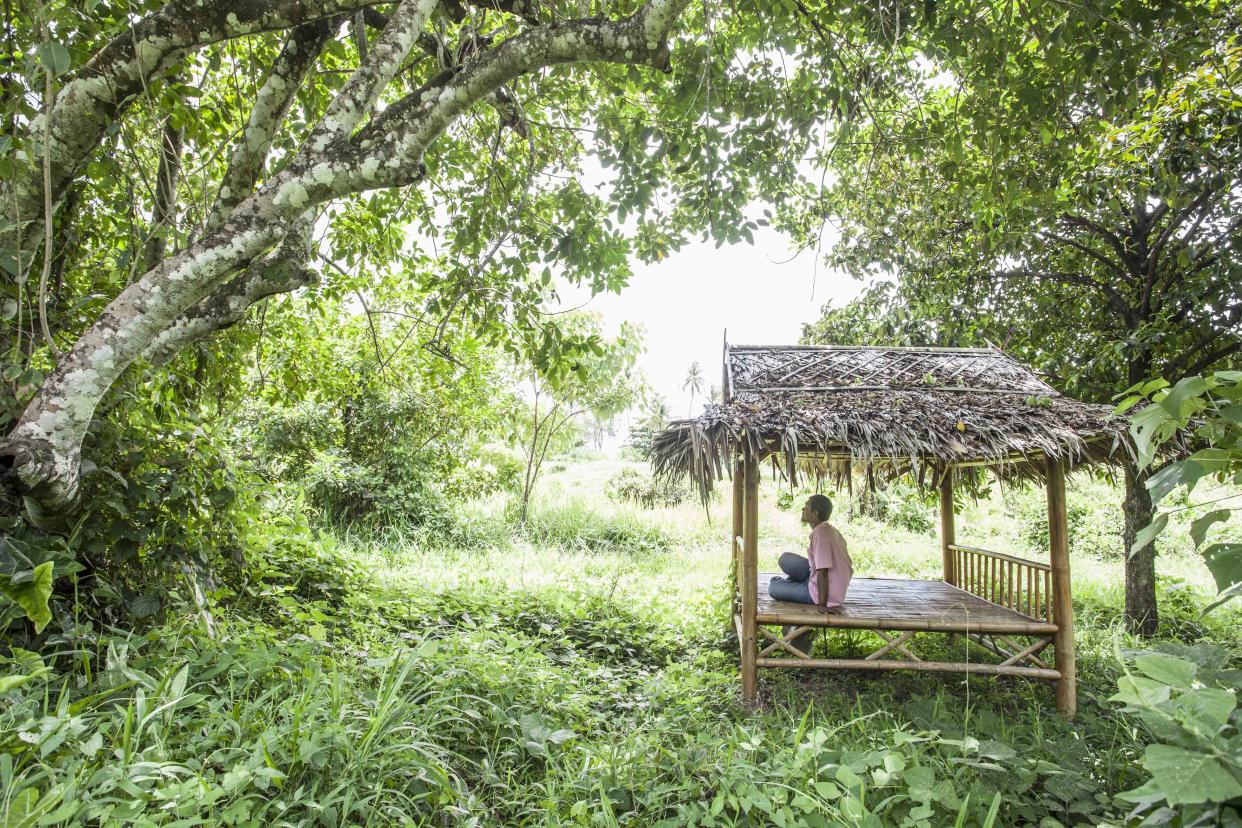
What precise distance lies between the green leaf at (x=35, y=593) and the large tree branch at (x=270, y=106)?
175cm

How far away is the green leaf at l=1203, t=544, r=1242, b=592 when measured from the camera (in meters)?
1.20

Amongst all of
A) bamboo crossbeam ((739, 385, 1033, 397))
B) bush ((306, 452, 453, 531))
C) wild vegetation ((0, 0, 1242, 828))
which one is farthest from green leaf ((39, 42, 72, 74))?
bush ((306, 452, 453, 531))

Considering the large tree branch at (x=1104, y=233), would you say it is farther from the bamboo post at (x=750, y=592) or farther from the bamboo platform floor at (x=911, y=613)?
the bamboo post at (x=750, y=592)

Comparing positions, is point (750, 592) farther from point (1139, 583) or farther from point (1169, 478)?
point (1139, 583)

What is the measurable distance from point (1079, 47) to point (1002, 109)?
0.51m

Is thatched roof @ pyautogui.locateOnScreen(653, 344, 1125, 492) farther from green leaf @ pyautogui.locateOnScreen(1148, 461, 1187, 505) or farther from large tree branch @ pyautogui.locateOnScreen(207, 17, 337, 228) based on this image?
large tree branch @ pyautogui.locateOnScreen(207, 17, 337, 228)

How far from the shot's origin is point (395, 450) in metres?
9.91

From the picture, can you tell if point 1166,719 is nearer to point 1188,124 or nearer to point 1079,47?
point 1079,47

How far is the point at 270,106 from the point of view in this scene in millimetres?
3219

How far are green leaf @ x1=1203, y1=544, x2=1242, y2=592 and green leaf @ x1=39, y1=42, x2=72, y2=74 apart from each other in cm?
314

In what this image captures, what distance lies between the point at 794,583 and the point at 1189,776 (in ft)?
13.6

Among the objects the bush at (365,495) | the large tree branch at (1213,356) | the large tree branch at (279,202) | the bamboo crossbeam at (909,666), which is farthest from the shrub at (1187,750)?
the bush at (365,495)

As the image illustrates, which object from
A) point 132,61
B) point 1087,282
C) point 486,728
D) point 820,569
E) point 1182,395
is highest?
point 1087,282

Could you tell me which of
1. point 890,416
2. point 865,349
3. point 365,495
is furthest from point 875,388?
point 365,495
